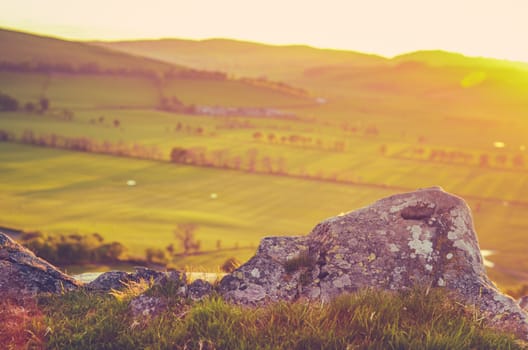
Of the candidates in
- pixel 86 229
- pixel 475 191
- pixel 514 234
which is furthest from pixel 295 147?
pixel 86 229

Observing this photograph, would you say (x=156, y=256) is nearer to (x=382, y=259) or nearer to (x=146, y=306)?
(x=382, y=259)

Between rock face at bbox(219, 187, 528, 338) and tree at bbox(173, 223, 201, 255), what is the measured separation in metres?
75.6

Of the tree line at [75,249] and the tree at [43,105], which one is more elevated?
the tree at [43,105]

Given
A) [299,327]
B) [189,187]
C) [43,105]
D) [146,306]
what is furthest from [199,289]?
[43,105]

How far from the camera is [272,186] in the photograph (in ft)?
455

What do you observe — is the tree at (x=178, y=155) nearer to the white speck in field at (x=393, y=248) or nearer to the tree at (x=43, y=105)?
the tree at (x=43, y=105)

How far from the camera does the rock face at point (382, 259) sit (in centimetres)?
741

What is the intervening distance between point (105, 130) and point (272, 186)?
2916 inches

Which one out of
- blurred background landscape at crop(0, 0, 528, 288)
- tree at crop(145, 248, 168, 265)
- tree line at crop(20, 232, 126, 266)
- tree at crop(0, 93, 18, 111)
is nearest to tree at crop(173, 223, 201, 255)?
blurred background landscape at crop(0, 0, 528, 288)

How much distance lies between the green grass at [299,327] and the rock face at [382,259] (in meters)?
0.96

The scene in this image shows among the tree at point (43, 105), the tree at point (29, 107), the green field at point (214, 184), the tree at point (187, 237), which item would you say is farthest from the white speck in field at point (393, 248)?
the tree at point (43, 105)

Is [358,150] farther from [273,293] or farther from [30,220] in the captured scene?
[273,293]

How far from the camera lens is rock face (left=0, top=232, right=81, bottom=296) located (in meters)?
7.84

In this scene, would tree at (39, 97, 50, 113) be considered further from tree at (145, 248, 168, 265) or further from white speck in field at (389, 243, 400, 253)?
white speck in field at (389, 243, 400, 253)
